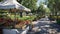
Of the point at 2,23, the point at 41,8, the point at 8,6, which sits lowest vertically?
the point at 41,8

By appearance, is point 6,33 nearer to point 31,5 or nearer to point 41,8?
point 31,5

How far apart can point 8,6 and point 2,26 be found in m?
1.78

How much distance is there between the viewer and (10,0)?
13375mm

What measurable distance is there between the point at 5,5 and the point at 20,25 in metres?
2.50

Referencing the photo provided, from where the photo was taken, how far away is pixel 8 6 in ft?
39.0

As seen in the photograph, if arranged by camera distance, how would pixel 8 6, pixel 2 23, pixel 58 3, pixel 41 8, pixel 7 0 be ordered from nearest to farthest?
1. pixel 8 6
2. pixel 2 23
3. pixel 7 0
4. pixel 58 3
5. pixel 41 8

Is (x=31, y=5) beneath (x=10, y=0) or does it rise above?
beneath

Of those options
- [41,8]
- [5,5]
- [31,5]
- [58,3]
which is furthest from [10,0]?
[41,8]

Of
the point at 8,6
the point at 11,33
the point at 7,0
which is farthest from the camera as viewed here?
the point at 7,0

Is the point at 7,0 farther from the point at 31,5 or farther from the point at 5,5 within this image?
the point at 31,5

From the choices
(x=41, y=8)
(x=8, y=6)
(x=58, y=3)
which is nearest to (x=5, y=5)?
(x=8, y=6)

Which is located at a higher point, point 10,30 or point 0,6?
point 0,6

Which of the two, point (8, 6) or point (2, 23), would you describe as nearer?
point (8, 6)

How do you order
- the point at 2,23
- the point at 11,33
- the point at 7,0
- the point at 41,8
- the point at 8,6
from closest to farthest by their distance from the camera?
the point at 11,33
the point at 8,6
the point at 2,23
the point at 7,0
the point at 41,8
